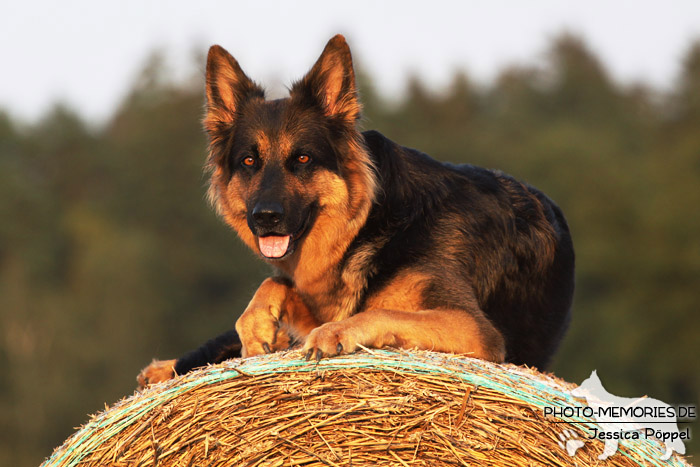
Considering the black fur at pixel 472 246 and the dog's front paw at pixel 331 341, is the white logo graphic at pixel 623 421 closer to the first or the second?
the black fur at pixel 472 246

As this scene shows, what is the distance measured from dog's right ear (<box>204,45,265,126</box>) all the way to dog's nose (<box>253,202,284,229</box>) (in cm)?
102

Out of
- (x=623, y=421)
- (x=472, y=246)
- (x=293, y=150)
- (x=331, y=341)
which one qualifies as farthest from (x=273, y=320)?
(x=623, y=421)

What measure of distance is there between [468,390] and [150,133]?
2027 inches

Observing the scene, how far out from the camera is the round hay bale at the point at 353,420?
17.5 feet

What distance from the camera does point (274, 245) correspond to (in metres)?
6.41

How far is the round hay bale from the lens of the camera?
5.33 m

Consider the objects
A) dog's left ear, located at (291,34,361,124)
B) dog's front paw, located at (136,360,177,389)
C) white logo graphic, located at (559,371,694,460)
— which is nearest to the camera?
white logo graphic, located at (559,371,694,460)

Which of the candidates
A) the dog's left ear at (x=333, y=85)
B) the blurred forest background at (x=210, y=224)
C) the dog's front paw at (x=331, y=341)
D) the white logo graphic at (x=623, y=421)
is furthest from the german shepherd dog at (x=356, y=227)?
the blurred forest background at (x=210, y=224)

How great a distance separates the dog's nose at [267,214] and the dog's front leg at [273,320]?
2.20ft

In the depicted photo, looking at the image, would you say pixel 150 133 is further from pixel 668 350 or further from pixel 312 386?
pixel 312 386

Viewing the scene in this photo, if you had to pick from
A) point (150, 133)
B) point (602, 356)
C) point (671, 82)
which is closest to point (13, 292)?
point (150, 133)

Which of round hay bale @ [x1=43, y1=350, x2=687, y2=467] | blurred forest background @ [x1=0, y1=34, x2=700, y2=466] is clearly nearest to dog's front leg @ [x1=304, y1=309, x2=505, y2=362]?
round hay bale @ [x1=43, y1=350, x2=687, y2=467]

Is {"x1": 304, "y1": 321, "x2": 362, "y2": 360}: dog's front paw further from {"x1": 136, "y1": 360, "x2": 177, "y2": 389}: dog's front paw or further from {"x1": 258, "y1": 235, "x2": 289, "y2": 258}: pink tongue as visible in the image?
{"x1": 136, "y1": 360, "x2": 177, "y2": 389}: dog's front paw

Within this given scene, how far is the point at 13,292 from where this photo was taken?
41.3 m
